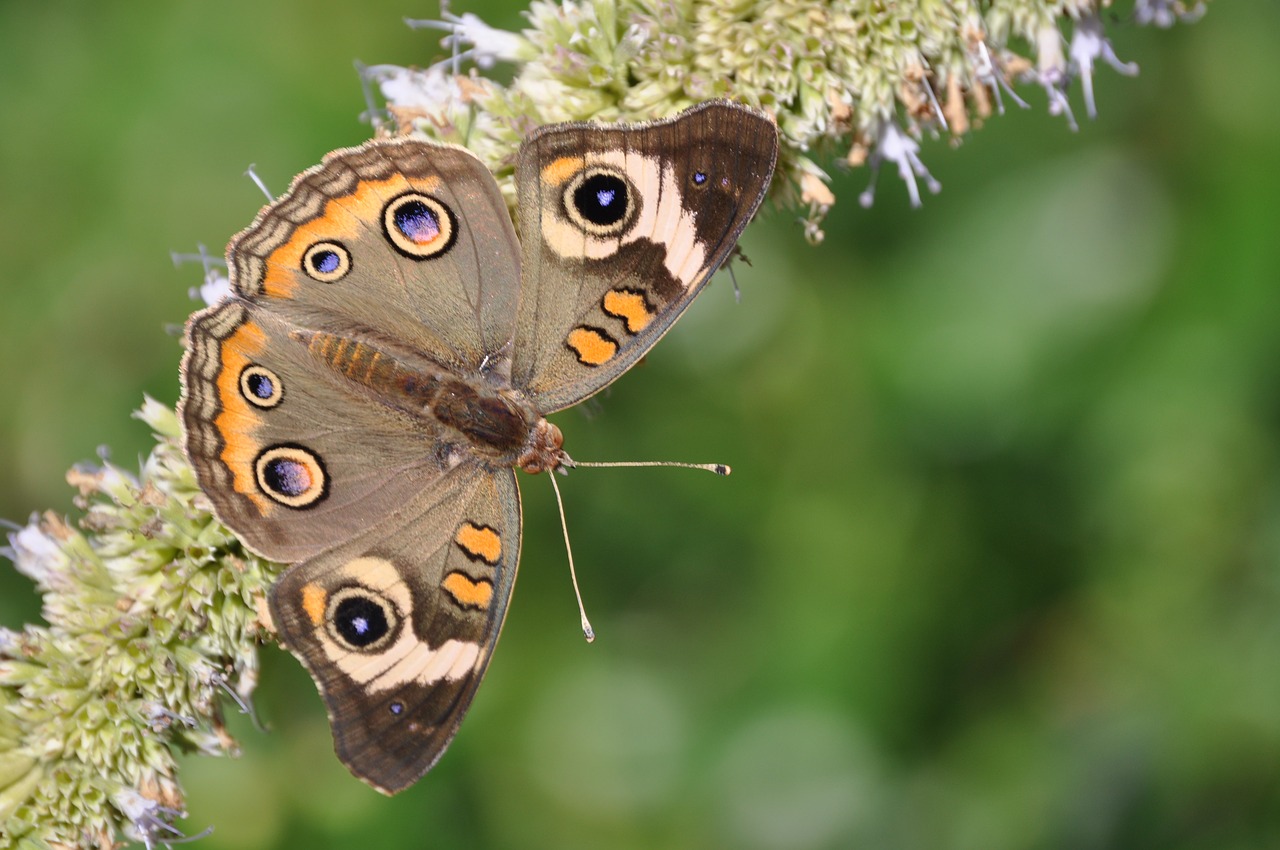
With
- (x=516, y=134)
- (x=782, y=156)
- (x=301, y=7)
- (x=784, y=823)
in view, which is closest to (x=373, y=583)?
(x=516, y=134)

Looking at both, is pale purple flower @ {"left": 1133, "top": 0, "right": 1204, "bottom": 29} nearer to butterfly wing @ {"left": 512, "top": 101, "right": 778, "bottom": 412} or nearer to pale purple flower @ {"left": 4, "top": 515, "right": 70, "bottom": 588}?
butterfly wing @ {"left": 512, "top": 101, "right": 778, "bottom": 412}

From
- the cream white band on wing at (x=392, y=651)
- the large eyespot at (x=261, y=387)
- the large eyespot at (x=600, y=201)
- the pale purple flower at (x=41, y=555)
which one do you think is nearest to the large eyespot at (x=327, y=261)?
the large eyespot at (x=261, y=387)

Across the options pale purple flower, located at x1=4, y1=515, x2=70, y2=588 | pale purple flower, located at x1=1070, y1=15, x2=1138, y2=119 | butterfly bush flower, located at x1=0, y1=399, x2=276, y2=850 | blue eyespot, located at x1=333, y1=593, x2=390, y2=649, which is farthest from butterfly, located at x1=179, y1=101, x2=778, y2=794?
pale purple flower, located at x1=1070, y1=15, x2=1138, y2=119

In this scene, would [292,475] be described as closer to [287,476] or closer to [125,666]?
[287,476]

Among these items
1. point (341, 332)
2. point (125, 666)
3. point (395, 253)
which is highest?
point (395, 253)

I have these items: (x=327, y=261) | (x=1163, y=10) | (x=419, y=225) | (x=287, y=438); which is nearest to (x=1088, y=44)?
(x=1163, y=10)

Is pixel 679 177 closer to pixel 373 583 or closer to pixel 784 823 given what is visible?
pixel 373 583

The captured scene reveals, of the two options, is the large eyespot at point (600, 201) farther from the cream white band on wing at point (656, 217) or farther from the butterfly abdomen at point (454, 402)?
the butterfly abdomen at point (454, 402)
